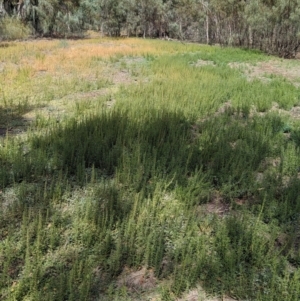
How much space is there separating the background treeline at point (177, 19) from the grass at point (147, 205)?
22519 mm

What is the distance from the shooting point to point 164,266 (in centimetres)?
283

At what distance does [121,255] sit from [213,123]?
4.21 metres

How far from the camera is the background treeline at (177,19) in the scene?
85.8 ft

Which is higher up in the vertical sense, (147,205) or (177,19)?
(177,19)

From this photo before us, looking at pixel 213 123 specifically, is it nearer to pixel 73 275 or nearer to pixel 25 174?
pixel 25 174

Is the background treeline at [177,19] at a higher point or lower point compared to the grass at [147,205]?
higher

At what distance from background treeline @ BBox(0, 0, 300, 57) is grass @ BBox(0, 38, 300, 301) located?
73.9 feet

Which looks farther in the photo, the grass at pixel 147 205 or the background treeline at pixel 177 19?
the background treeline at pixel 177 19

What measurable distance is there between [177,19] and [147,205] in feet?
171

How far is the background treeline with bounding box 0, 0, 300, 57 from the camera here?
85.8 ft

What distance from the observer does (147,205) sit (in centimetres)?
343

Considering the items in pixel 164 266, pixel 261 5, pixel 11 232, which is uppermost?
pixel 261 5

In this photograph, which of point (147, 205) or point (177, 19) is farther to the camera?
point (177, 19)

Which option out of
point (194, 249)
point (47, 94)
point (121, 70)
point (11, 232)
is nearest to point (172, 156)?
point (194, 249)
